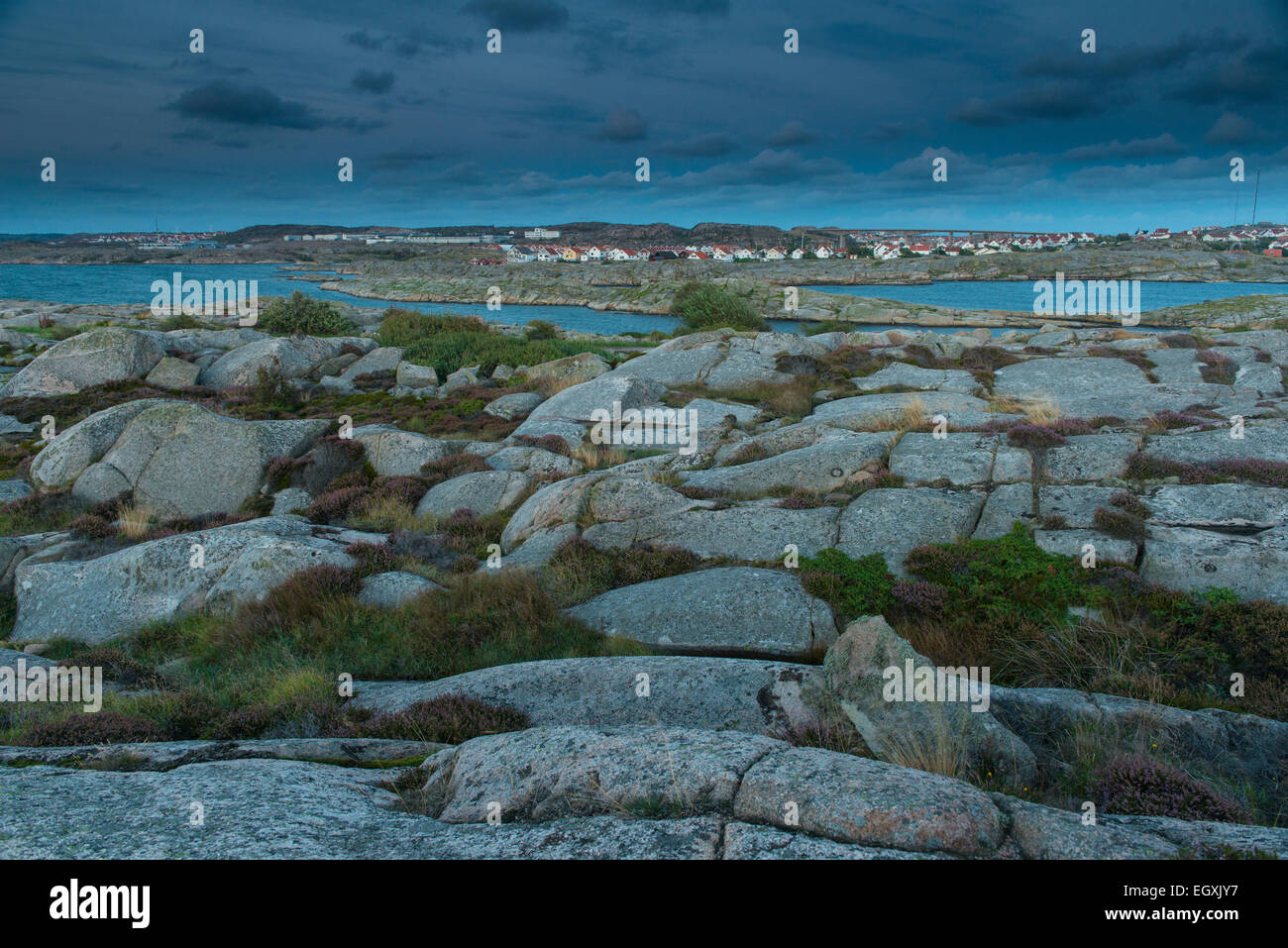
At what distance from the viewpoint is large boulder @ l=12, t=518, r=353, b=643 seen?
12109 millimetres

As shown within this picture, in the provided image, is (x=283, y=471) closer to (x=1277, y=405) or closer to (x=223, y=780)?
(x=223, y=780)

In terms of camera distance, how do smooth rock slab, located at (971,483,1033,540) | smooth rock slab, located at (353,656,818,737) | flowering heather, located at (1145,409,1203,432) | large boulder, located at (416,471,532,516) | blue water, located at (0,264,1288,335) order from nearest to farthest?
smooth rock slab, located at (353,656,818,737) → smooth rock slab, located at (971,483,1033,540) → flowering heather, located at (1145,409,1203,432) → large boulder, located at (416,471,532,516) → blue water, located at (0,264,1288,335)

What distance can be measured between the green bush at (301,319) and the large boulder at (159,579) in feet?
115

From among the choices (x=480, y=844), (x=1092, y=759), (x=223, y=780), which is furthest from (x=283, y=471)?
(x=1092, y=759)

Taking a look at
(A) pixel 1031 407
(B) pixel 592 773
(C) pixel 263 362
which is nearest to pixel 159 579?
(B) pixel 592 773

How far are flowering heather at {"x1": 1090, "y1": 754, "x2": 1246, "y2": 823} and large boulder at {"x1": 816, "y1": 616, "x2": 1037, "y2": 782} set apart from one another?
2.15 feet

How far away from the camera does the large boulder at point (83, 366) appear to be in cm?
3038

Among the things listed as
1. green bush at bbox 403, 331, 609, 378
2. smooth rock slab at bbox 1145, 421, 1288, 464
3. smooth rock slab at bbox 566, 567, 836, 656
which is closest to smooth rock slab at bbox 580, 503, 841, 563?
smooth rock slab at bbox 566, 567, 836, 656

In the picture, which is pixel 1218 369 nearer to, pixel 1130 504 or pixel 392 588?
pixel 1130 504

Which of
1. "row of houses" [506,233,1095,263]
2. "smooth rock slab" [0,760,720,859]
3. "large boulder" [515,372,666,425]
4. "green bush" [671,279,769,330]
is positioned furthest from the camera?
"row of houses" [506,233,1095,263]

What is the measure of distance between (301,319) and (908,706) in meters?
47.3

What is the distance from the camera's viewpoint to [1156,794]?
205 inches

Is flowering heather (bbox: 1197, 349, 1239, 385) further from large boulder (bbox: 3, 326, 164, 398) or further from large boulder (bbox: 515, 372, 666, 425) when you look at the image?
large boulder (bbox: 3, 326, 164, 398)
